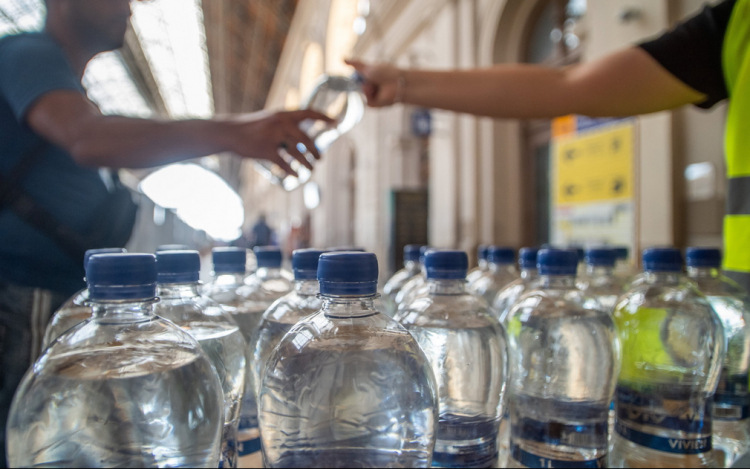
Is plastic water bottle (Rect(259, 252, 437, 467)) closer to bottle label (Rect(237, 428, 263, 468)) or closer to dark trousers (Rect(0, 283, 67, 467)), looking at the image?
bottle label (Rect(237, 428, 263, 468))

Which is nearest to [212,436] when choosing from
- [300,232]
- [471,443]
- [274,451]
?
[274,451]

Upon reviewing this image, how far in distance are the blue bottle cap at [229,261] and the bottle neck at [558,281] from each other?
62 centimetres

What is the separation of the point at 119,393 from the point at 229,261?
50 cm

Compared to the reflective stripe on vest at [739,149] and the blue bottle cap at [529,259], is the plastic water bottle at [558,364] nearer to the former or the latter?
the blue bottle cap at [529,259]

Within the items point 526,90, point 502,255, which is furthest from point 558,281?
point 526,90

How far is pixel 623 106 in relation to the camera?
1331 millimetres

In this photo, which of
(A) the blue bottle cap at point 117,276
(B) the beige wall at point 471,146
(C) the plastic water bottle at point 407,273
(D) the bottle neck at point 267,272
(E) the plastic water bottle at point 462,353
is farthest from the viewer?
(B) the beige wall at point 471,146

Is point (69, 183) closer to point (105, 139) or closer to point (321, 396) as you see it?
point (105, 139)

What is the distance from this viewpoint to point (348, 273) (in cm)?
52

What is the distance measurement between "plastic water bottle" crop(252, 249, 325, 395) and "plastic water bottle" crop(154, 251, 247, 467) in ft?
0.11

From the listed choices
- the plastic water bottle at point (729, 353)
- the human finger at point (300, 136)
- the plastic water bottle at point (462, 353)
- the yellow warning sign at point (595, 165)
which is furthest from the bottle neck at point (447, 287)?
the yellow warning sign at point (595, 165)

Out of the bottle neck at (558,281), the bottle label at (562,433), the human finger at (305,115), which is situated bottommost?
the bottle label at (562,433)

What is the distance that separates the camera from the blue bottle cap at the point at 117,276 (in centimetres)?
47

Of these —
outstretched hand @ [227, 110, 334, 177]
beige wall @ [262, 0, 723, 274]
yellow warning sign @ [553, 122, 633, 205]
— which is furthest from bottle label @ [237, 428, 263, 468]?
yellow warning sign @ [553, 122, 633, 205]
